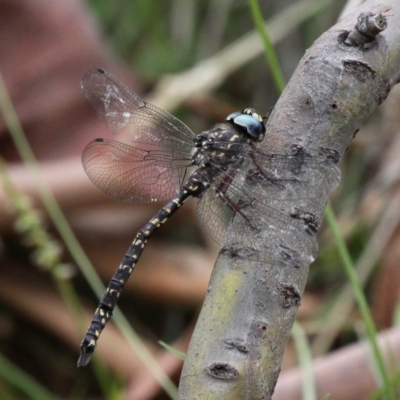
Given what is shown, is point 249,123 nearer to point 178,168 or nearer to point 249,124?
point 249,124

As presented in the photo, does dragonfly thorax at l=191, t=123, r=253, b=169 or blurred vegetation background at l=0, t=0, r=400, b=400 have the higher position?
blurred vegetation background at l=0, t=0, r=400, b=400

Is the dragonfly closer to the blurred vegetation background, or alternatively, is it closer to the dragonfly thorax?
the dragonfly thorax

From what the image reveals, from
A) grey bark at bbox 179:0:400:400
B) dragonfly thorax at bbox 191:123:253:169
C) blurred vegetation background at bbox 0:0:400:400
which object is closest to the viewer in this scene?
grey bark at bbox 179:0:400:400

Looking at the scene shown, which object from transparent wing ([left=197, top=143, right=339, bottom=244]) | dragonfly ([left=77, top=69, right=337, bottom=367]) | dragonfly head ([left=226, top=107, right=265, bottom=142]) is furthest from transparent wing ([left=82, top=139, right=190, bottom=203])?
transparent wing ([left=197, top=143, right=339, bottom=244])

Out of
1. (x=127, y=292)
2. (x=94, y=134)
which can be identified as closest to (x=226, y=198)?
(x=127, y=292)

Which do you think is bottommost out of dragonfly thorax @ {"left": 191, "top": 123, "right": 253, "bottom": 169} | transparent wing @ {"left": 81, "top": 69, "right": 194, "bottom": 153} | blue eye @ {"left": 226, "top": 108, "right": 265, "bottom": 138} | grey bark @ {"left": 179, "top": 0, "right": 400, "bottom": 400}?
grey bark @ {"left": 179, "top": 0, "right": 400, "bottom": 400}

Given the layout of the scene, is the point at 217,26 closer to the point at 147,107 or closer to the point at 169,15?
the point at 169,15
